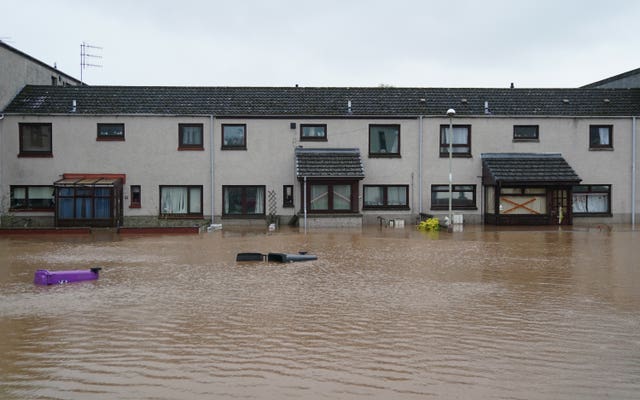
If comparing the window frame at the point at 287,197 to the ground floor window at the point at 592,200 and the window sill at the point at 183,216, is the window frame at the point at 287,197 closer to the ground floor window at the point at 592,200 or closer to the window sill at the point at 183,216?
the window sill at the point at 183,216

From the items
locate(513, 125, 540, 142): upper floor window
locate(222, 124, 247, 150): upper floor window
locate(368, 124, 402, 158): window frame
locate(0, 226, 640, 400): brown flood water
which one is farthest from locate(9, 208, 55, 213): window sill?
locate(513, 125, 540, 142): upper floor window

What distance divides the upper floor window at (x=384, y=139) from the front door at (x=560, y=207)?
783cm

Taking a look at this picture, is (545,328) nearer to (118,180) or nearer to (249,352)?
(249,352)

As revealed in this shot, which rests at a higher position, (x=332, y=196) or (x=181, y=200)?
(x=332, y=196)

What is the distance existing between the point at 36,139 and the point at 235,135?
951 cm

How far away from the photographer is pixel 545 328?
340 inches

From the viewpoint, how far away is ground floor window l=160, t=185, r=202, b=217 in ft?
99.8

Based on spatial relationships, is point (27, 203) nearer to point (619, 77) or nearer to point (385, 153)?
point (385, 153)

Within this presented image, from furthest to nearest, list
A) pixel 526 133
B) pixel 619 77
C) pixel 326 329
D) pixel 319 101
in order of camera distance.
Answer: pixel 619 77, pixel 319 101, pixel 526 133, pixel 326 329

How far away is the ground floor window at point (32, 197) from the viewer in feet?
97.4

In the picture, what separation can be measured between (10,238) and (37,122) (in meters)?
8.63

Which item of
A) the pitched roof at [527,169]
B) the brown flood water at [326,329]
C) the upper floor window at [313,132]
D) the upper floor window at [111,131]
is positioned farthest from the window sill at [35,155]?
the pitched roof at [527,169]

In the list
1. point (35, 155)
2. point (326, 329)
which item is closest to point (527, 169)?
point (35, 155)

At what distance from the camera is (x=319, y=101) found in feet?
105
